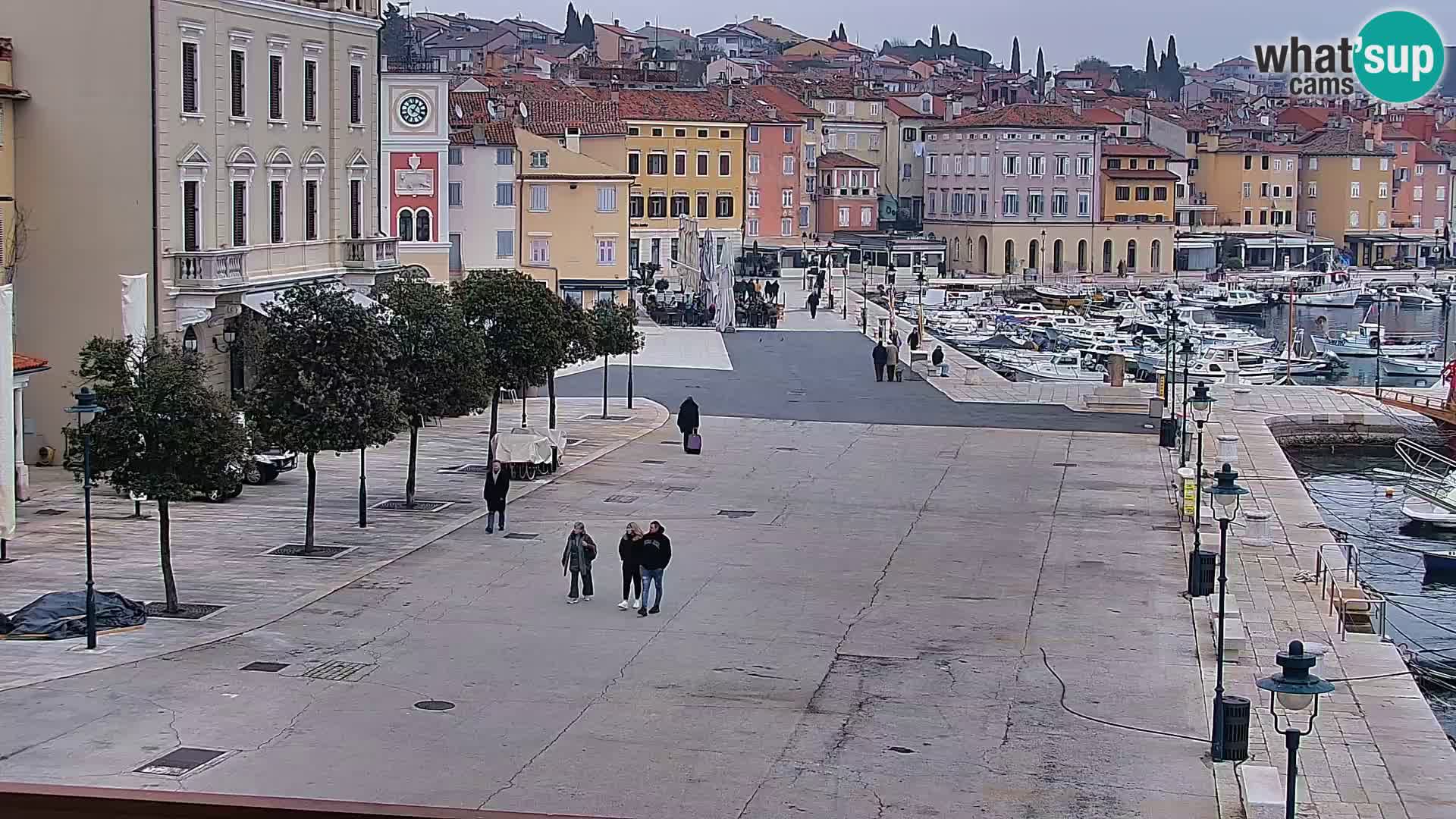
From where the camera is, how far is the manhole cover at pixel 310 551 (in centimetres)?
2434

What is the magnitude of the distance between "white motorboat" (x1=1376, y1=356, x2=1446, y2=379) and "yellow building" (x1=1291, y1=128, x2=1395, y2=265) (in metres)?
63.1

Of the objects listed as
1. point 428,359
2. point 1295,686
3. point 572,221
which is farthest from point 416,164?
point 1295,686

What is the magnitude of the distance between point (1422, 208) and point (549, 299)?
121444 mm

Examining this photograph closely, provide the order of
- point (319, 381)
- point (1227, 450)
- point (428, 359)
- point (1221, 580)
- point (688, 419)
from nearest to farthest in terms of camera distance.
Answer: point (1221, 580), point (319, 381), point (428, 359), point (1227, 450), point (688, 419)

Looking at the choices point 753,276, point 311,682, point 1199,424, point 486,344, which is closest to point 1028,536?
point 1199,424

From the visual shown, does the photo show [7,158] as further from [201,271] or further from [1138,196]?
[1138,196]

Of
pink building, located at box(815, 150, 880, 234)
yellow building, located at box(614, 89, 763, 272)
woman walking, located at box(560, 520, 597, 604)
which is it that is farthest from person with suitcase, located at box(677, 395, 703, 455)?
pink building, located at box(815, 150, 880, 234)

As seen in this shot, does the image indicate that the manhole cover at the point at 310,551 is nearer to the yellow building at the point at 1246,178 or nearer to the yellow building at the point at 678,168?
the yellow building at the point at 678,168

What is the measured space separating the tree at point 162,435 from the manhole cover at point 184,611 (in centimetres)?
7

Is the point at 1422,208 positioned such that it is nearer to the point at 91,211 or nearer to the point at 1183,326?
the point at 1183,326

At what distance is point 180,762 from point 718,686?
5.30 m

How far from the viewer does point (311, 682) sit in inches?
698

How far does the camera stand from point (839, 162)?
121750 millimetres

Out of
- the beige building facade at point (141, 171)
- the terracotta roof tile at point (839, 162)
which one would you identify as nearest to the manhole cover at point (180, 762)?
the beige building facade at point (141, 171)
